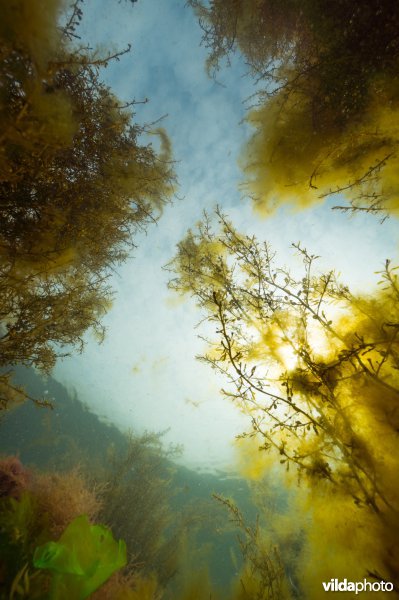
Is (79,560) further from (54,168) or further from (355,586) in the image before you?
(54,168)

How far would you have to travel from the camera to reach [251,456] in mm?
5391

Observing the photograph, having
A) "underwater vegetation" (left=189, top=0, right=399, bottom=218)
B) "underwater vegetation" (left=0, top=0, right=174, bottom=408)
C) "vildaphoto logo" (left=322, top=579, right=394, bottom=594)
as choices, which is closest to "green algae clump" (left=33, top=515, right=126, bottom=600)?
"underwater vegetation" (left=0, top=0, right=174, bottom=408)

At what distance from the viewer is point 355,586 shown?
356cm

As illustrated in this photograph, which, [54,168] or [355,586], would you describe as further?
[54,168]

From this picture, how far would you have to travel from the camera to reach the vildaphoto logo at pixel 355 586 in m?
2.98

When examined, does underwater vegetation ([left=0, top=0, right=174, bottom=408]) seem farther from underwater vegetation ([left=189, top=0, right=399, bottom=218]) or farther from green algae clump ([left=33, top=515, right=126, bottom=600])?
underwater vegetation ([left=189, top=0, right=399, bottom=218])

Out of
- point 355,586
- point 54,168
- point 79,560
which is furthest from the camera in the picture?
point 54,168

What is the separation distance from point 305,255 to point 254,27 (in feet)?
14.6

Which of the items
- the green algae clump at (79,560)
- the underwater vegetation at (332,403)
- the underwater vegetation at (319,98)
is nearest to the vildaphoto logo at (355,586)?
the underwater vegetation at (332,403)

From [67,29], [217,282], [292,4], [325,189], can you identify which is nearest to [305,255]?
[325,189]

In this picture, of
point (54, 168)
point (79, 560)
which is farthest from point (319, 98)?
point (79, 560)

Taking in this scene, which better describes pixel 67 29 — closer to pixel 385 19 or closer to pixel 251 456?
pixel 385 19

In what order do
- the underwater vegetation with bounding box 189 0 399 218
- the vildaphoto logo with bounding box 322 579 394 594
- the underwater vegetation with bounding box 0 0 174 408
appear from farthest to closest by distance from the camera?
the underwater vegetation with bounding box 189 0 399 218
the vildaphoto logo with bounding box 322 579 394 594
the underwater vegetation with bounding box 0 0 174 408

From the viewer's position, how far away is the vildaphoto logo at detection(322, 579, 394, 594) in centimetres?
298
